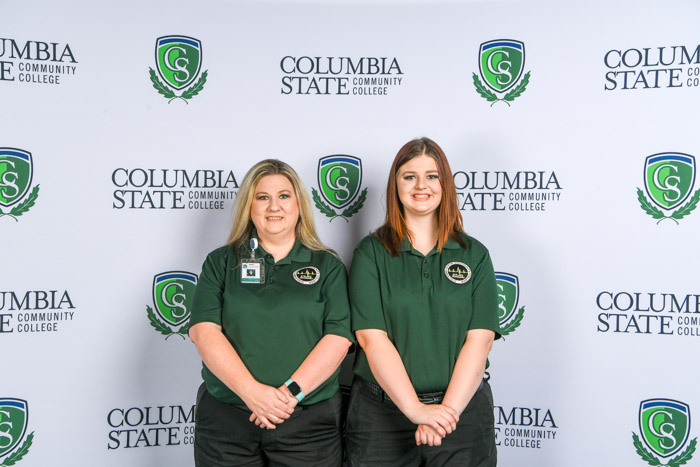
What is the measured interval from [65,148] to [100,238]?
1.30 ft

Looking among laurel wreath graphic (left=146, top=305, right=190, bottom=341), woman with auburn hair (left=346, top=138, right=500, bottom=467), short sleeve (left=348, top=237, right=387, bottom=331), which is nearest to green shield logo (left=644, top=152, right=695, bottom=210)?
woman with auburn hair (left=346, top=138, right=500, bottom=467)

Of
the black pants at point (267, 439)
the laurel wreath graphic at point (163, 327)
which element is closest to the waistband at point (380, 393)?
the black pants at point (267, 439)

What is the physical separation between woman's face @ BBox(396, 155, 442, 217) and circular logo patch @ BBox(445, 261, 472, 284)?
0.20m

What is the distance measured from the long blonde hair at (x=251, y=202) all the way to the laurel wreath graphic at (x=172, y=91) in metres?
0.64

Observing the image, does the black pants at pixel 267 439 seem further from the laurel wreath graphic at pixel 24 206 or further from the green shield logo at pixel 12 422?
the laurel wreath graphic at pixel 24 206

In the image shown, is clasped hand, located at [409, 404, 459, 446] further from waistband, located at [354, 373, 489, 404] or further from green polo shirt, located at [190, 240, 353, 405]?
green polo shirt, located at [190, 240, 353, 405]

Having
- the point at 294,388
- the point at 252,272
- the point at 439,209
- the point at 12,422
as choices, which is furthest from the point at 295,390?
the point at 12,422

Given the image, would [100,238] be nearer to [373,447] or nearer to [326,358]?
[326,358]

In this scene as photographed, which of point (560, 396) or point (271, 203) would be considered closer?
point (271, 203)

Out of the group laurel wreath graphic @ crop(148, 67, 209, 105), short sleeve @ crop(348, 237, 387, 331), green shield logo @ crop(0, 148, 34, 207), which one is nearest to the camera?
short sleeve @ crop(348, 237, 387, 331)

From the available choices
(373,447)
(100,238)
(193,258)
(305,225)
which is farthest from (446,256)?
(100,238)

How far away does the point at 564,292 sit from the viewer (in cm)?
219

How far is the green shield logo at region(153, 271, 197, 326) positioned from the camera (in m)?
2.19

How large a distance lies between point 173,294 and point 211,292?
61 centimetres
